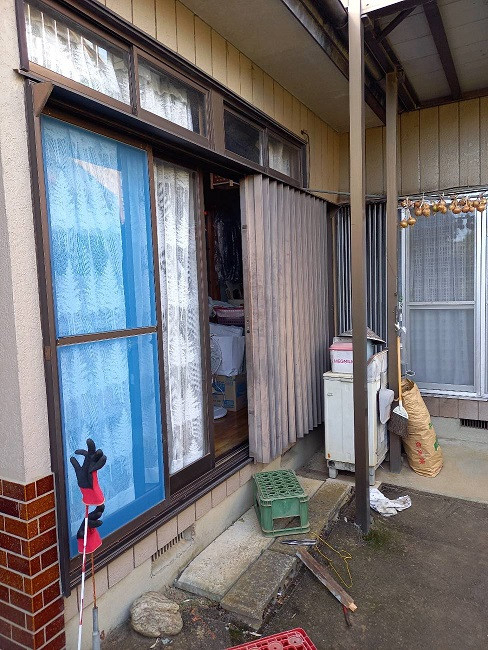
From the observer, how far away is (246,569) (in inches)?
114

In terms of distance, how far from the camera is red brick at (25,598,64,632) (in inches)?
75.9

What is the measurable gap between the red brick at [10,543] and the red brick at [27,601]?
19cm

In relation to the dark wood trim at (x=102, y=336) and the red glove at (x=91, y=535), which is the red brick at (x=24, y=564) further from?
the dark wood trim at (x=102, y=336)

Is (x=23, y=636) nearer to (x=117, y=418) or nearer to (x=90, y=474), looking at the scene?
(x=90, y=474)

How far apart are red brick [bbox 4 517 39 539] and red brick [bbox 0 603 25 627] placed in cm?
34

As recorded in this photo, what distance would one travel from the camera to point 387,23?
11.8 feet

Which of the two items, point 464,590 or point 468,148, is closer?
point 464,590

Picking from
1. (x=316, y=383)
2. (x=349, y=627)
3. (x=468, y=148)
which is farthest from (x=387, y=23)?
(x=349, y=627)

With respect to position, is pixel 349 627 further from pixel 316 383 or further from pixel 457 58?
pixel 457 58

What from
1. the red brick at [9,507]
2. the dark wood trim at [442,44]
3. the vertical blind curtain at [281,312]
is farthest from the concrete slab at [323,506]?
the dark wood trim at [442,44]

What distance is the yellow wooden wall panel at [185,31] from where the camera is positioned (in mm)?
2848

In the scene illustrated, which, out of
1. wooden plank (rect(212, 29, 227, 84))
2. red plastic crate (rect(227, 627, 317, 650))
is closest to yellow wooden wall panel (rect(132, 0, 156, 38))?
wooden plank (rect(212, 29, 227, 84))

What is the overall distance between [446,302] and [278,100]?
2.77m

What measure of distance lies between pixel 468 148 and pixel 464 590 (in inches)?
165
